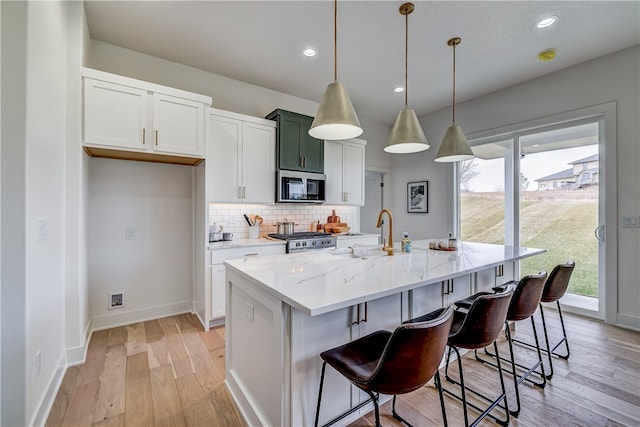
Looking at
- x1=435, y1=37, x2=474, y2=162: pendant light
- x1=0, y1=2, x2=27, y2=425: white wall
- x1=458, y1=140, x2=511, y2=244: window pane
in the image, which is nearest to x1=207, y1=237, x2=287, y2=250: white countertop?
x1=0, y1=2, x2=27, y2=425: white wall

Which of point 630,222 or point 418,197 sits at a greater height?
point 418,197

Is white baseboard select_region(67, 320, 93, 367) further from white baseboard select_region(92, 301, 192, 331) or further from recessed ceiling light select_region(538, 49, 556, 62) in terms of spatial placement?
recessed ceiling light select_region(538, 49, 556, 62)

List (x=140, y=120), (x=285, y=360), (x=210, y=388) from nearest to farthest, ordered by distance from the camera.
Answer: (x=285, y=360) → (x=210, y=388) → (x=140, y=120)

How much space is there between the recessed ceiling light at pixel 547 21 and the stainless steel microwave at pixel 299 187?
281cm

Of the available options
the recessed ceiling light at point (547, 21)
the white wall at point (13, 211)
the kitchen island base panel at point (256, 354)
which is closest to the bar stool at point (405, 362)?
the kitchen island base panel at point (256, 354)

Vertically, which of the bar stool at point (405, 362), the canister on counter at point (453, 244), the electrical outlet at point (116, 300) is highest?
the canister on counter at point (453, 244)

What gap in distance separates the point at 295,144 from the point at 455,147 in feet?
6.68

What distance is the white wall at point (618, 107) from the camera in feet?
9.87

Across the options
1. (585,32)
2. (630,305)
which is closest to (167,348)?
(630,305)

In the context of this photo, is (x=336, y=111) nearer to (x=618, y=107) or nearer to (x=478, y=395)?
(x=478, y=395)

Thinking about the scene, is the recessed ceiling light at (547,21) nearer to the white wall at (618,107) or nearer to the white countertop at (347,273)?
the white wall at (618,107)

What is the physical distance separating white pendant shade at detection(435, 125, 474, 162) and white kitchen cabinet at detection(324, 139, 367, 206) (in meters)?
1.93

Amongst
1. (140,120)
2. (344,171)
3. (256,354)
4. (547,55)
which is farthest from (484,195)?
(140,120)

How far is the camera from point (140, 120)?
2684mm
